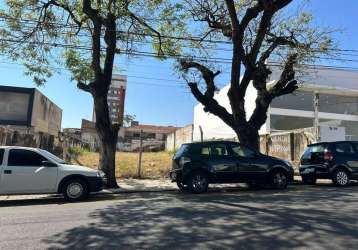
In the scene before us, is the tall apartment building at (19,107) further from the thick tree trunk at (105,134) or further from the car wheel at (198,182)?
the car wheel at (198,182)

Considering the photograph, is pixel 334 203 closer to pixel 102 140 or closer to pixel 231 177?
pixel 231 177

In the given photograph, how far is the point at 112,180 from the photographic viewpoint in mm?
16141

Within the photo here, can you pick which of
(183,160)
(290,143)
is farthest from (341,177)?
(290,143)

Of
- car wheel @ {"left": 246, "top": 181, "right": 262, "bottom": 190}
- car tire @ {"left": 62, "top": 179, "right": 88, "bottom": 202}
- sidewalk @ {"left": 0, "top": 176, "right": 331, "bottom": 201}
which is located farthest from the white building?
car tire @ {"left": 62, "top": 179, "right": 88, "bottom": 202}

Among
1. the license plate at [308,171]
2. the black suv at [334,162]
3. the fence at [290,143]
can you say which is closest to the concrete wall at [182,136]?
the fence at [290,143]

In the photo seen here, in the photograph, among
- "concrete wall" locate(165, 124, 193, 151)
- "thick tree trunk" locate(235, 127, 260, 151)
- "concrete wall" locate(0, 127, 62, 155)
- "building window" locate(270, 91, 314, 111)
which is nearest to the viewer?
"thick tree trunk" locate(235, 127, 260, 151)

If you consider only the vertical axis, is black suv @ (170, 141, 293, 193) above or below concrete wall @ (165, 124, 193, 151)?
below

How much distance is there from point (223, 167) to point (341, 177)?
4669 millimetres

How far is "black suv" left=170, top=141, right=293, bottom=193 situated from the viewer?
14.4 metres

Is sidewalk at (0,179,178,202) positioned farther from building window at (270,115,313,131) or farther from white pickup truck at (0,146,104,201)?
building window at (270,115,313,131)

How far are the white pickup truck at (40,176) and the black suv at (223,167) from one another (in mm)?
2829

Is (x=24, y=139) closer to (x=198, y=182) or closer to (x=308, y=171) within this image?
(x=198, y=182)

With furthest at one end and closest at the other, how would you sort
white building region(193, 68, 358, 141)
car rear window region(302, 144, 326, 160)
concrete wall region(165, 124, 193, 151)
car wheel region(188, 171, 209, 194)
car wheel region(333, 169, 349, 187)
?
white building region(193, 68, 358, 141) → concrete wall region(165, 124, 193, 151) → car rear window region(302, 144, 326, 160) → car wheel region(333, 169, 349, 187) → car wheel region(188, 171, 209, 194)

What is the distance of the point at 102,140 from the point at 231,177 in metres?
4.92
